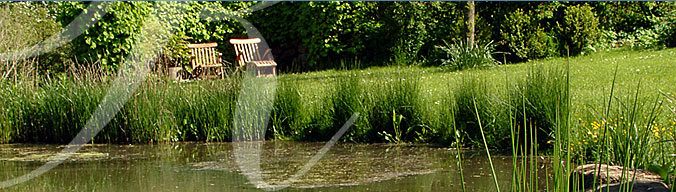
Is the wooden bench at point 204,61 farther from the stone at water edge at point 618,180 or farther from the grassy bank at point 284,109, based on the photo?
the stone at water edge at point 618,180

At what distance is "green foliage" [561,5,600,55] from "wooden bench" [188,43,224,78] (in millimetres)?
5544

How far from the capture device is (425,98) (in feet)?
21.3

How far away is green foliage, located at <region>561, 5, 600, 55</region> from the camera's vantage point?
450 inches

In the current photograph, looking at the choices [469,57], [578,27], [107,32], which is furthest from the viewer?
[578,27]

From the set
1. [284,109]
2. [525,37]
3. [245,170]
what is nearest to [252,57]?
[525,37]

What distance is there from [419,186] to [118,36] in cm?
739

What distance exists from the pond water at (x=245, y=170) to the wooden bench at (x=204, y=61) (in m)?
4.97

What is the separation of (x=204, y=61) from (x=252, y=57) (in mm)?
989

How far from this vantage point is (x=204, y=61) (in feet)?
39.2

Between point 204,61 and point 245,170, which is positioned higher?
Answer: point 204,61

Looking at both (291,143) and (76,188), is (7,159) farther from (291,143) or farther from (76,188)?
(291,143)

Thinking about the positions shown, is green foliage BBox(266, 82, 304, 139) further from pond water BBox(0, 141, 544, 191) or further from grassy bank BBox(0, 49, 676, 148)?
pond water BBox(0, 141, 544, 191)

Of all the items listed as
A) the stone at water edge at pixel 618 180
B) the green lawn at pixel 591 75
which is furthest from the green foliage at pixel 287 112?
the stone at water edge at pixel 618 180

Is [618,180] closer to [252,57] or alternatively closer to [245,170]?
[245,170]
